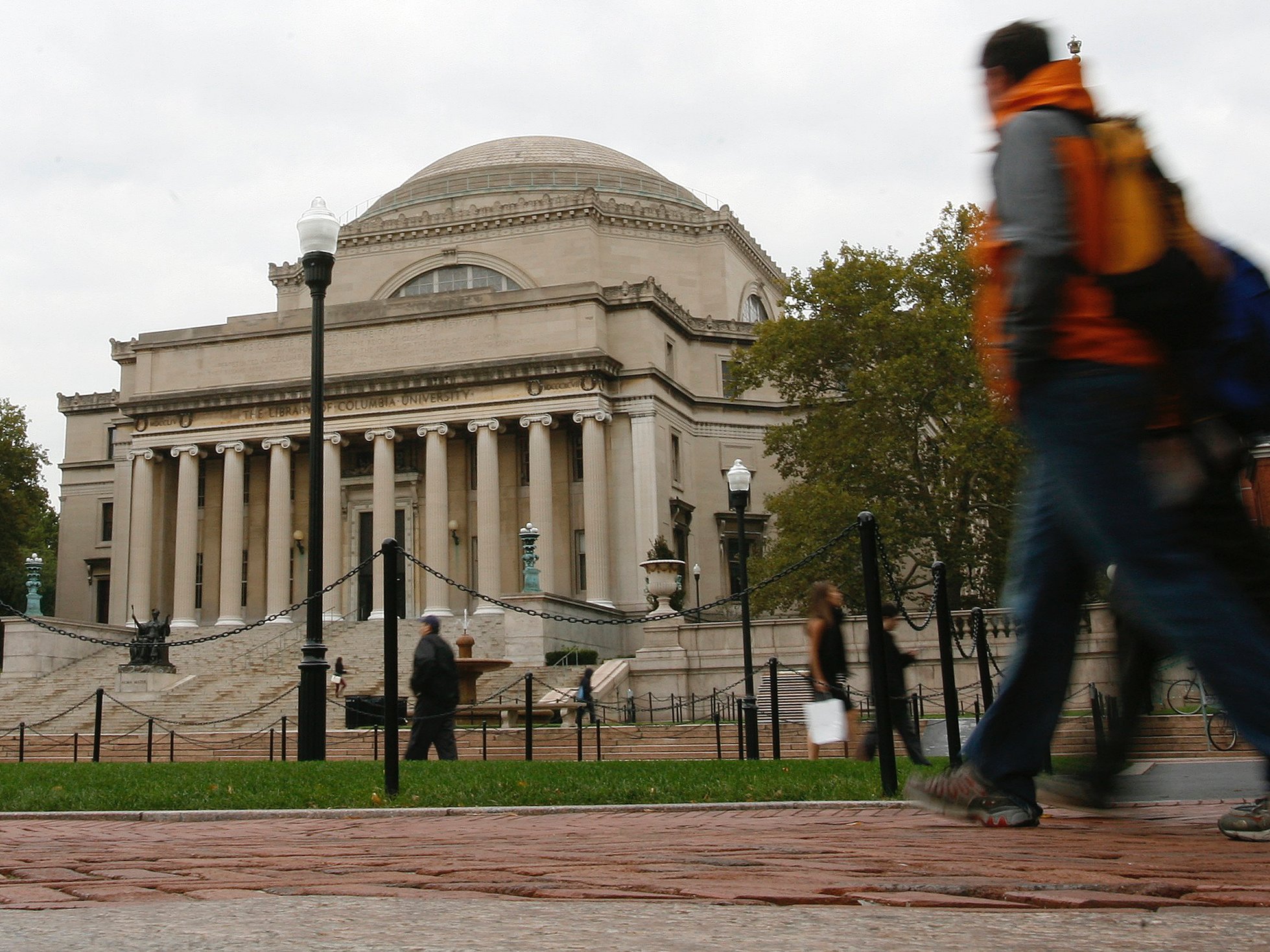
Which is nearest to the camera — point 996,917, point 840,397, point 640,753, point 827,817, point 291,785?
point 996,917

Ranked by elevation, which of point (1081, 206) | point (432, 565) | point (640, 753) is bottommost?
point (640, 753)

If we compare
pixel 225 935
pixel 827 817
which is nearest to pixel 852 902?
pixel 225 935

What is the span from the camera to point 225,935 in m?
2.97

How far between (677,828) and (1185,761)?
9.17 m

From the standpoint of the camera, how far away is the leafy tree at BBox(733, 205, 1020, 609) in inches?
1538

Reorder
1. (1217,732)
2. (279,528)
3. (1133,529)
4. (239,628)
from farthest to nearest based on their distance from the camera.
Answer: (279,528) < (239,628) < (1217,732) < (1133,529)

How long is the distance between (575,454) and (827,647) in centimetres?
4055

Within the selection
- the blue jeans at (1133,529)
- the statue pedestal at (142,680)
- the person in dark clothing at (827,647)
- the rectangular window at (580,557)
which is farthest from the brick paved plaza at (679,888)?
the rectangular window at (580,557)

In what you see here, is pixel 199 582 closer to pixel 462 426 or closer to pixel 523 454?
pixel 462 426

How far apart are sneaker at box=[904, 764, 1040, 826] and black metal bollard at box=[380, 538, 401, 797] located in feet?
17.5

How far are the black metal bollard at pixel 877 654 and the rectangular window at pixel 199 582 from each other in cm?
5011

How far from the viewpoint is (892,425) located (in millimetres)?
41250

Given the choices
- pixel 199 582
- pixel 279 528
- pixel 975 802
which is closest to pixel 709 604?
pixel 975 802

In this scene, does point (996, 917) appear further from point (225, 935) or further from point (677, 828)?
point (677, 828)
